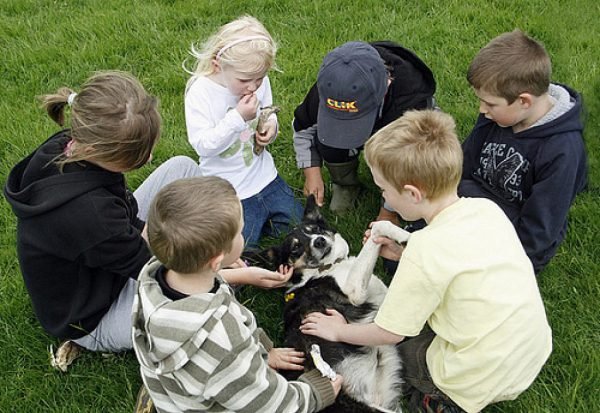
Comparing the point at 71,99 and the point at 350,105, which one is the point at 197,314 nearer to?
the point at 71,99

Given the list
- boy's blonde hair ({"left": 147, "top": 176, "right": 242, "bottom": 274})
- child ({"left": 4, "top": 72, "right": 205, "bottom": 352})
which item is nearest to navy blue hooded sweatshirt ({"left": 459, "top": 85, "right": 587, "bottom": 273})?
boy's blonde hair ({"left": 147, "top": 176, "right": 242, "bottom": 274})

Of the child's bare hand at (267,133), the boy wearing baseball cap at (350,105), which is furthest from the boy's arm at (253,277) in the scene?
the child's bare hand at (267,133)

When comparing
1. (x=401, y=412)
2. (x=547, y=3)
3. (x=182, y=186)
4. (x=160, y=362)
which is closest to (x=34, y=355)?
(x=160, y=362)

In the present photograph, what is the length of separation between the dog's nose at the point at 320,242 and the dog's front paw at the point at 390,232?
57 cm

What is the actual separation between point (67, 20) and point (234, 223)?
4.61 meters

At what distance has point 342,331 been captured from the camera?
2926 millimetres

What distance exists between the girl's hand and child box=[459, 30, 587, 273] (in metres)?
1.03

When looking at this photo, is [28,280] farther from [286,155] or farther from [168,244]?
[286,155]

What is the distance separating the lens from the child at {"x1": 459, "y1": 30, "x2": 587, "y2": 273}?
3012 millimetres

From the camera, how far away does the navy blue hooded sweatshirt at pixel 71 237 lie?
2.64m

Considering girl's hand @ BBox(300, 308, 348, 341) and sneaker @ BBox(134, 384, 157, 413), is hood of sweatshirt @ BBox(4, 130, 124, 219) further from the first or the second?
girl's hand @ BBox(300, 308, 348, 341)

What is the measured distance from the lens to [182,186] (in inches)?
87.2

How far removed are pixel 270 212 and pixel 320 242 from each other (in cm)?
49

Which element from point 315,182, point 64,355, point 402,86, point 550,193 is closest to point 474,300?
point 550,193
